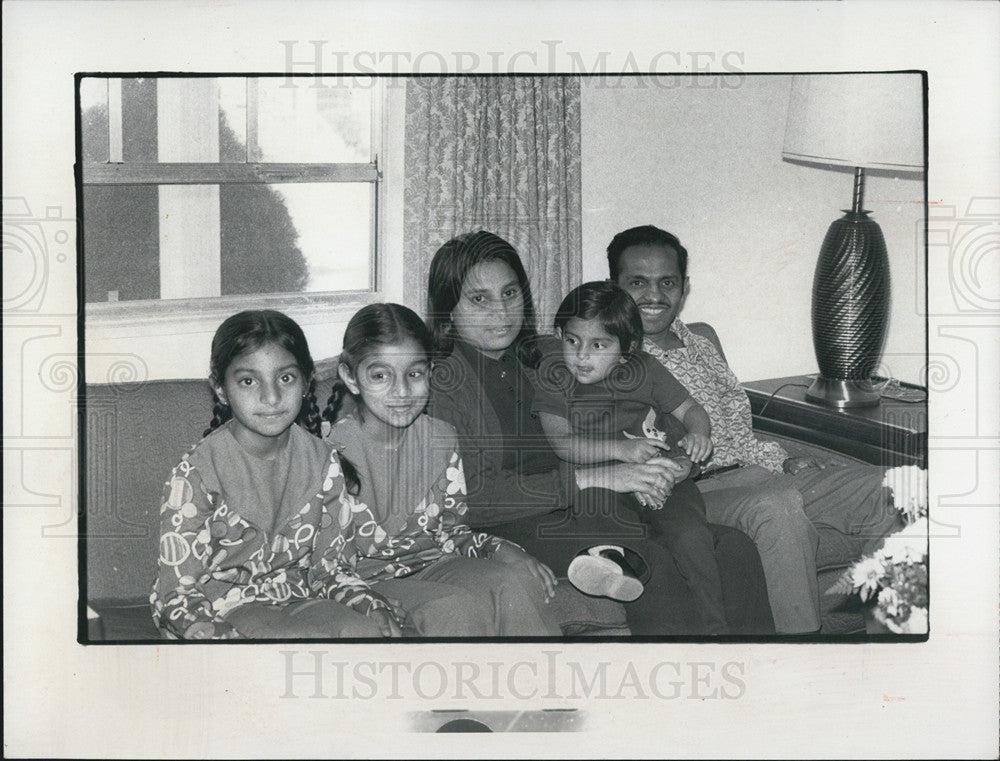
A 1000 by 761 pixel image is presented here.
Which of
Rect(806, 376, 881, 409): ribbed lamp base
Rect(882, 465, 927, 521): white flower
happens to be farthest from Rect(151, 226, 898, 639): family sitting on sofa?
Rect(806, 376, 881, 409): ribbed lamp base

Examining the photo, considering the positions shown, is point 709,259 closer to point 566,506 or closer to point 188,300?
point 566,506

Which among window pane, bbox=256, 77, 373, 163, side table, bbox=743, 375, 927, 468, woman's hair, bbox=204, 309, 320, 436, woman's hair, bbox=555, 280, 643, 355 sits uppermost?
window pane, bbox=256, 77, 373, 163

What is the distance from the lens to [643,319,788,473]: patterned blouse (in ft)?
8.30

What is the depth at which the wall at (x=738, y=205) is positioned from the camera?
8.22 feet

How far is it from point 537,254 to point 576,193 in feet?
0.53

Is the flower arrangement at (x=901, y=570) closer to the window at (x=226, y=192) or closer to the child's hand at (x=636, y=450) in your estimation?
the child's hand at (x=636, y=450)

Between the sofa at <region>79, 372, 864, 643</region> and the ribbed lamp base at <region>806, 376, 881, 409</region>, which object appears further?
the ribbed lamp base at <region>806, 376, 881, 409</region>

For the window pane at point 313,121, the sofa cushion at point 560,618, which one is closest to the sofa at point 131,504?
the sofa cushion at point 560,618

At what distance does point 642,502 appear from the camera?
2494mm

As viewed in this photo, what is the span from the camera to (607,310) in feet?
8.20

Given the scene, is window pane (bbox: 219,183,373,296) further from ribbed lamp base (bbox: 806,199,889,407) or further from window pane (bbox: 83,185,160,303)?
ribbed lamp base (bbox: 806,199,889,407)

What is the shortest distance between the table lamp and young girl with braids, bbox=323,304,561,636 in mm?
824

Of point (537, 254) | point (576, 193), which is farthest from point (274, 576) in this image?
point (576, 193)

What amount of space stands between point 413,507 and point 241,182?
2.59ft
